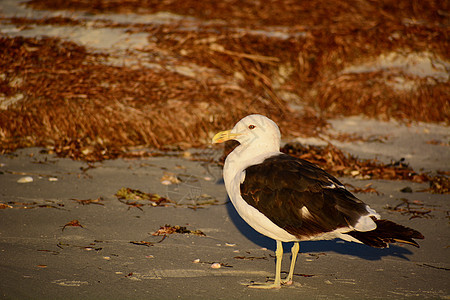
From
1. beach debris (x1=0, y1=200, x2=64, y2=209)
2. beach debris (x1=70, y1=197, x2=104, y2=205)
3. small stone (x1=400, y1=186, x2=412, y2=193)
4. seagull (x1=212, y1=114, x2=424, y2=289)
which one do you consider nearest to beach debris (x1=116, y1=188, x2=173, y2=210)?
beach debris (x1=70, y1=197, x2=104, y2=205)

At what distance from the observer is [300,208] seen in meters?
3.74

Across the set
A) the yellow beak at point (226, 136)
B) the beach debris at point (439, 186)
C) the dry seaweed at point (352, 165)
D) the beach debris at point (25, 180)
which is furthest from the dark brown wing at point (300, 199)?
the beach debris at point (25, 180)

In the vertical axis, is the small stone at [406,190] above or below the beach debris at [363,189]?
above

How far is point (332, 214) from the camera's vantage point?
3670 millimetres

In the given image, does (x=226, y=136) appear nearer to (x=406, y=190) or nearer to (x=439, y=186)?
(x=406, y=190)

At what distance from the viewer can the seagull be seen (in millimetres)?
3615

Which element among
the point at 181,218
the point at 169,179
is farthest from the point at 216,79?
the point at 181,218

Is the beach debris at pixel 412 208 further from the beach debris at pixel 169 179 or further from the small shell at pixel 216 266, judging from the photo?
the beach debris at pixel 169 179

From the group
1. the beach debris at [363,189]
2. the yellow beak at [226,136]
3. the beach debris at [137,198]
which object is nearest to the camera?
the yellow beak at [226,136]

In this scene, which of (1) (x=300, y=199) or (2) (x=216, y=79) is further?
(2) (x=216, y=79)

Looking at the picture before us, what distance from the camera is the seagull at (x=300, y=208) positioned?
142 inches

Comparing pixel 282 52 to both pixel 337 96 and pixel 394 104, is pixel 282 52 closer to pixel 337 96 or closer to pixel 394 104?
pixel 337 96

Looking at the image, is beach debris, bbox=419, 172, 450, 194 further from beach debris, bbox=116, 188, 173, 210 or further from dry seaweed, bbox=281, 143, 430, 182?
beach debris, bbox=116, 188, 173, 210

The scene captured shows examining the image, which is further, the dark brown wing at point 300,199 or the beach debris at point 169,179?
the beach debris at point 169,179
